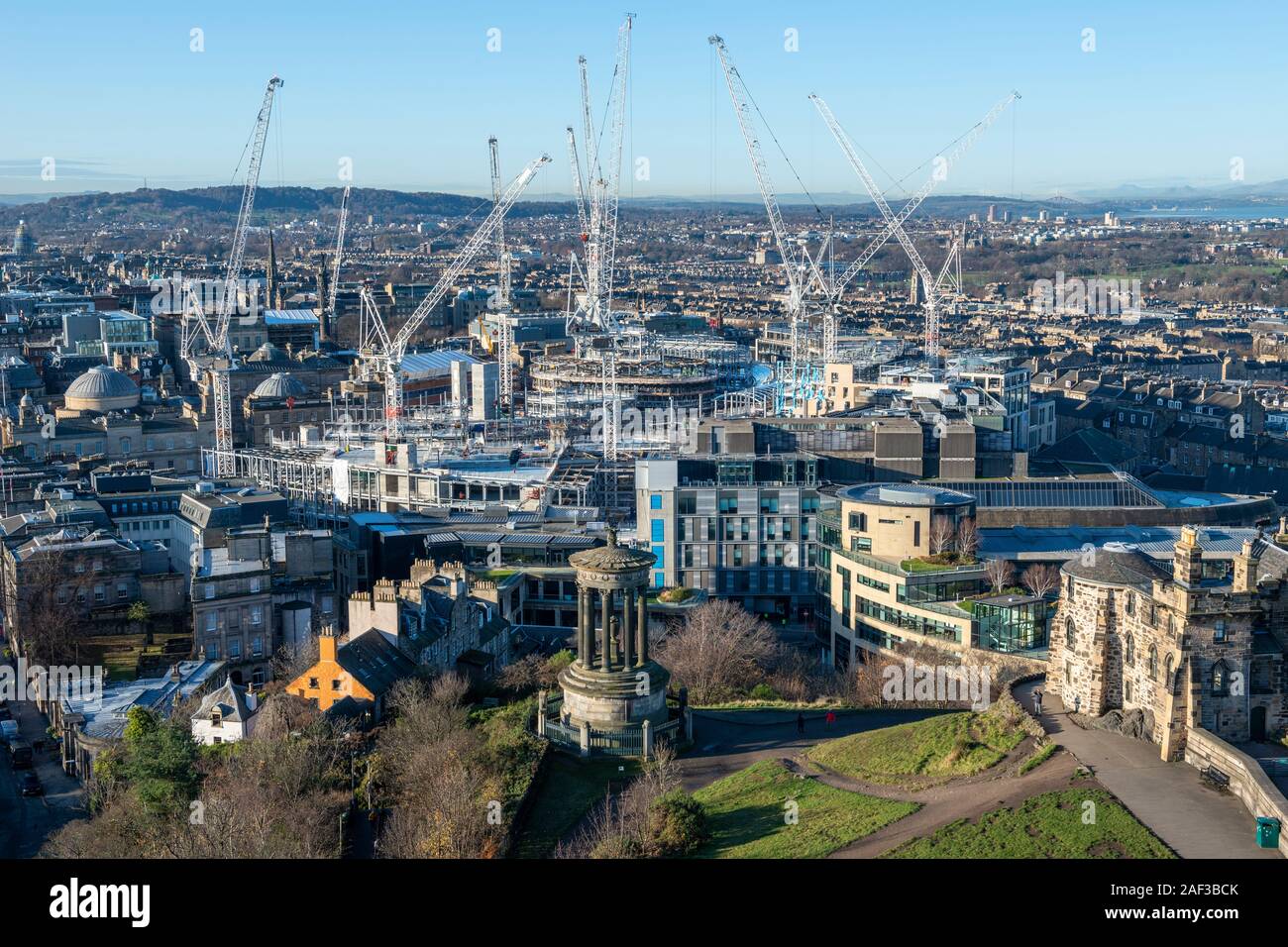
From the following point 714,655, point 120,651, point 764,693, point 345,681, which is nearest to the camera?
point 345,681

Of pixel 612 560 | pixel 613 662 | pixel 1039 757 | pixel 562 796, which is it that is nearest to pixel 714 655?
pixel 613 662

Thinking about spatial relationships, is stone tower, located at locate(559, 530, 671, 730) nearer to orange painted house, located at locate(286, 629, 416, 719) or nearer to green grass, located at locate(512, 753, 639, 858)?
green grass, located at locate(512, 753, 639, 858)

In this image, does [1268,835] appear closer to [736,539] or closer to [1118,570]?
[1118,570]

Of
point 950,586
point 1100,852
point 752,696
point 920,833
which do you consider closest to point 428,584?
point 752,696

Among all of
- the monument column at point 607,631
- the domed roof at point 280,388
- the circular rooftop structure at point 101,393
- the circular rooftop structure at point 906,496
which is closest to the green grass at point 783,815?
the monument column at point 607,631

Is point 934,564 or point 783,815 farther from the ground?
point 934,564

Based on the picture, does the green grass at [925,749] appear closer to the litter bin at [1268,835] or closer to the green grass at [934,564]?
the litter bin at [1268,835]
